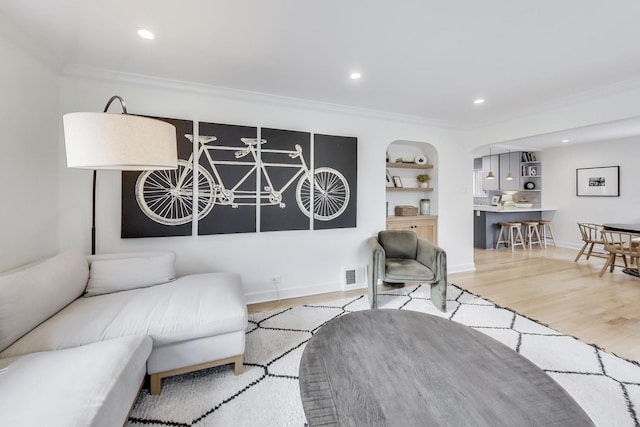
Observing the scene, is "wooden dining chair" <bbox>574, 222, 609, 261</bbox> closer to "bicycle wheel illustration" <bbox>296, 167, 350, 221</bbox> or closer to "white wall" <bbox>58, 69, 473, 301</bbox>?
"white wall" <bbox>58, 69, 473, 301</bbox>

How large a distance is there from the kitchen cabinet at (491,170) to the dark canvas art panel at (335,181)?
555cm

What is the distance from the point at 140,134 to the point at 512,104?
3895 millimetres

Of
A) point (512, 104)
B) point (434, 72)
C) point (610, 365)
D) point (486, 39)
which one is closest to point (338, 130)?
point (434, 72)

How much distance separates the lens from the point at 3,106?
1.82m

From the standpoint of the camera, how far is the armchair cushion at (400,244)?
3.41 metres

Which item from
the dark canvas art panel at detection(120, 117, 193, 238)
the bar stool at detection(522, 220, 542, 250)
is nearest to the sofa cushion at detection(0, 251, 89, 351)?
the dark canvas art panel at detection(120, 117, 193, 238)

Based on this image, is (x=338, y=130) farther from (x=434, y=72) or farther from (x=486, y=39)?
(x=486, y=39)

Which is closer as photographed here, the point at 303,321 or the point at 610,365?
the point at 610,365

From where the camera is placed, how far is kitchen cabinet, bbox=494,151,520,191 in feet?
22.3

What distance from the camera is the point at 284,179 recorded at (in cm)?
314

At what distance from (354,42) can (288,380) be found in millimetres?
2404

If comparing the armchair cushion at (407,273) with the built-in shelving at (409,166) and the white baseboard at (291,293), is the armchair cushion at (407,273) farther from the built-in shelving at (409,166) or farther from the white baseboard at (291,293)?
the built-in shelving at (409,166)

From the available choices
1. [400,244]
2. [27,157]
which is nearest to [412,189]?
[400,244]

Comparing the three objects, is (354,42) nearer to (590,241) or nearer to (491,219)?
(590,241)
